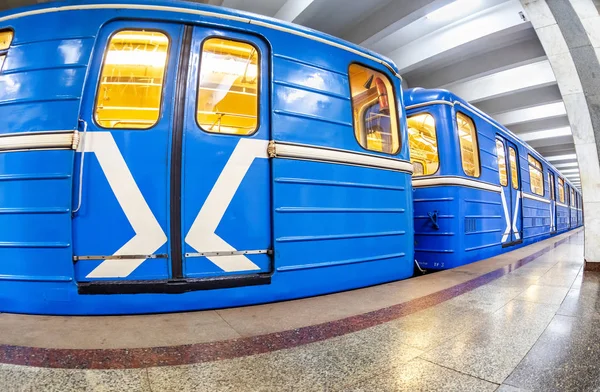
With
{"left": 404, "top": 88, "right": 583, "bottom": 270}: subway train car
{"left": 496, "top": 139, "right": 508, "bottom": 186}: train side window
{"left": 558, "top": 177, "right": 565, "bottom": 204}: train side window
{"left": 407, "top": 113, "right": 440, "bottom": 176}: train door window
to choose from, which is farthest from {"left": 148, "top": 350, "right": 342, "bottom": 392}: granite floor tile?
{"left": 558, "top": 177, "right": 565, "bottom": 204}: train side window

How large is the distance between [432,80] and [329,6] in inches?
186

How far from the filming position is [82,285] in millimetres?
2035

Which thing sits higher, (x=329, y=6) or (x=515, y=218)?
(x=329, y=6)

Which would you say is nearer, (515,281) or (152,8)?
(152,8)

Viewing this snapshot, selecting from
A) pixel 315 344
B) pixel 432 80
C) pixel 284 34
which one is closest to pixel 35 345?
pixel 315 344

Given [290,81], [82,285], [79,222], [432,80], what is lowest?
[82,285]

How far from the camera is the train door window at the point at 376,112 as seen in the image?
10.6ft

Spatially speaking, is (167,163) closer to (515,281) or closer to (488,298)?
(488,298)

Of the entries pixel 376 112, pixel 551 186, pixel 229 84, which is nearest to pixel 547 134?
pixel 551 186

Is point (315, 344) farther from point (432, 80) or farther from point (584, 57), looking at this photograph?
point (432, 80)

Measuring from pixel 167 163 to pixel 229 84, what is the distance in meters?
1.01

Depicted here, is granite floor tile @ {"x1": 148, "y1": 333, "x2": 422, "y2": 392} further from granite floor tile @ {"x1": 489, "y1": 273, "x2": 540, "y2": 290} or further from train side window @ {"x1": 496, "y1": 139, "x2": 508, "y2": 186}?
train side window @ {"x1": 496, "y1": 139, "x2": 508, "y2": 186}

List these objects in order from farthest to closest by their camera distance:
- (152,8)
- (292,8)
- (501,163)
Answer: (292,8), (501,163), (152,8)

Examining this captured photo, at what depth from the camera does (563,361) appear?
4.26 ft
